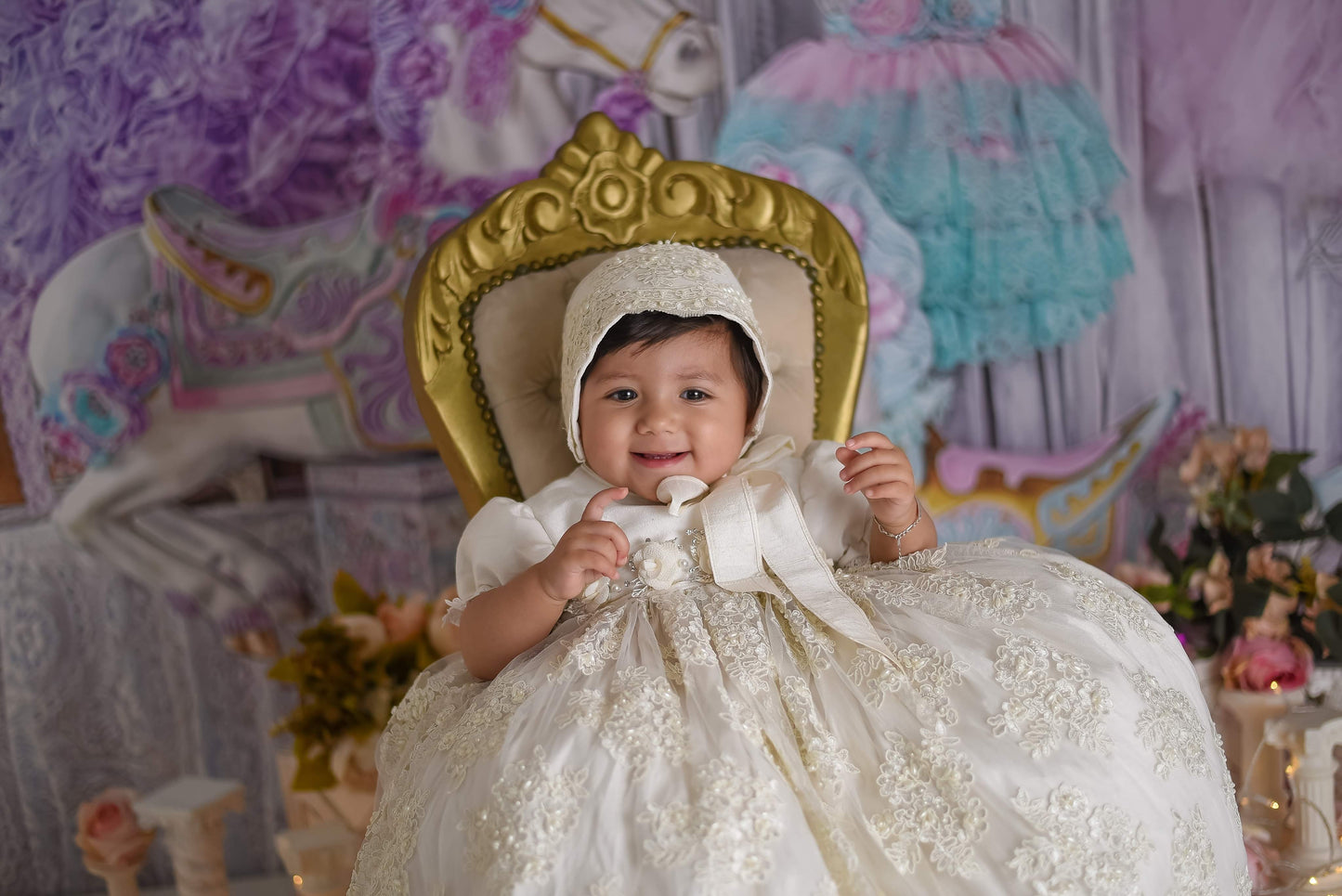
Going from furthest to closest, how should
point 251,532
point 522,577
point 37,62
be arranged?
point 251,532 → point 37,62 → point 522,577

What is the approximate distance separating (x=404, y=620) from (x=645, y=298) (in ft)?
3.13

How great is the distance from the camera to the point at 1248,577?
2.25 m

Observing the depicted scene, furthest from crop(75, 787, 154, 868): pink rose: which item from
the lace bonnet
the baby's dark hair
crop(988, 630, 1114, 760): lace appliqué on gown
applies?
crop(988, 630, 1114, 760): lace appliqué on gown

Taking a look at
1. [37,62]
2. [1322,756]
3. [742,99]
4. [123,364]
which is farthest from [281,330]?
[1322,756]

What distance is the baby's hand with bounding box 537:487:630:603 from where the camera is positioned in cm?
136

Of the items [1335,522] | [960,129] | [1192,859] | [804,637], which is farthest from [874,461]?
→ [1335,522]

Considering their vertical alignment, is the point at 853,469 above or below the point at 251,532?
above

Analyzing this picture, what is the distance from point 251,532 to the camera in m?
2.58

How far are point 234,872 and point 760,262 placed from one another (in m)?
2.13

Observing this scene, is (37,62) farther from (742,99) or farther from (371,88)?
(742,99)

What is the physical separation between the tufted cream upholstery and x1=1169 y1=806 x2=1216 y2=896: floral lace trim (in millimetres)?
926

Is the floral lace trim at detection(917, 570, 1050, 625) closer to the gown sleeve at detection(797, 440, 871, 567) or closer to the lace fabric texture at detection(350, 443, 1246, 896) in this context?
the lace fabric texture at detection(350, 443, 1246, 896)

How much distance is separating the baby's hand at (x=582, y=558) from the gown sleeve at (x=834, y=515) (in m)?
0.40

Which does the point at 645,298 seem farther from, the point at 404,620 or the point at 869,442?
the point at 404,620
